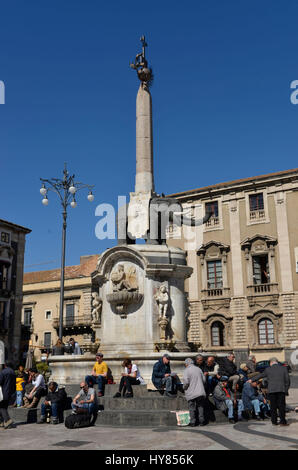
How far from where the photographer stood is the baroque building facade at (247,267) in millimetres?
35875

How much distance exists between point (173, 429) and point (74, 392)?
417 cm

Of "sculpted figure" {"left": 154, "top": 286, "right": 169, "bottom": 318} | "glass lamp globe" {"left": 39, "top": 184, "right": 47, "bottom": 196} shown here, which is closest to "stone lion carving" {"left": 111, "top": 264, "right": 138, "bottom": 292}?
"sculpted figure" {"left": 154, "top": 286, "right": 169, "bottom": 318}

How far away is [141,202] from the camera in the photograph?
15391 millimetres

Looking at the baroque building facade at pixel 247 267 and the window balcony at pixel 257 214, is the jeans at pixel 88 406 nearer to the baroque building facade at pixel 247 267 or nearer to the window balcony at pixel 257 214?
the baroque building facade at pixel 247 267

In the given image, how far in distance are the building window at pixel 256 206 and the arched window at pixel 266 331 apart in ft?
25.6

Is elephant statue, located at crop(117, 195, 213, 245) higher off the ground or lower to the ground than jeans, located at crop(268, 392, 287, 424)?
higher

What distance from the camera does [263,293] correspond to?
36.5 meters

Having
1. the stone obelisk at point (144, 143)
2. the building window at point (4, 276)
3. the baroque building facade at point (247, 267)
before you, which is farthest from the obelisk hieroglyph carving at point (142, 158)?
the building window at point (4, 276)

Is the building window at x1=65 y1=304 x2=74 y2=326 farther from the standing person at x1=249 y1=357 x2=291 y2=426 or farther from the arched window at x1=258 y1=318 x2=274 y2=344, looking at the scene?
the standing person at x1=249 y1=357 x2=291 y2=426

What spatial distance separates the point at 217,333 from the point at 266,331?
395 centimetres

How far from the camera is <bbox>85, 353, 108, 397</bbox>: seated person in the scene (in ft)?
38.8

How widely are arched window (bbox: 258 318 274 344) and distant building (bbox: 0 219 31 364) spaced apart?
18.7m

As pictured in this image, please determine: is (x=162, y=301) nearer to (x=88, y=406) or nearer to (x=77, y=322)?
(x=88, y=406)

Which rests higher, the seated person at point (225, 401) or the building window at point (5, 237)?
the building window at point (5, 237)
